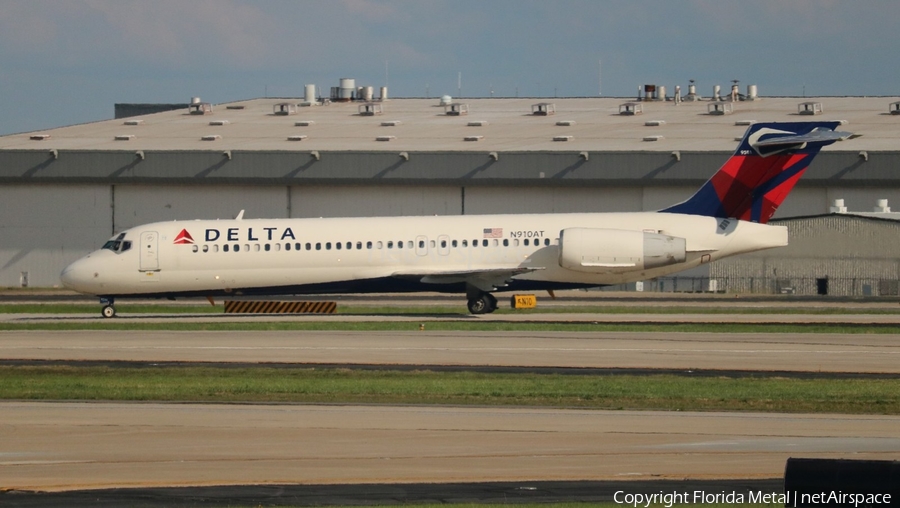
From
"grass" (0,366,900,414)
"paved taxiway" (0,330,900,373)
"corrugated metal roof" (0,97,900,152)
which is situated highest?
"corrugated metal roof" (0,97,900,152)

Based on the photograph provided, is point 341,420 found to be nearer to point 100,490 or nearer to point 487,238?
point 100,490

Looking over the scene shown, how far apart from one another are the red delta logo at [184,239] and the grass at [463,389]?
16835mm

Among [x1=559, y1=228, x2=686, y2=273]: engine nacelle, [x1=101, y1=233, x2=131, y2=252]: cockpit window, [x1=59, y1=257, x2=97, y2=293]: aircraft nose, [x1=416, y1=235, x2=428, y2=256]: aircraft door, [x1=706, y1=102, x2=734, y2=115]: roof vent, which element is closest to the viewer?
[x1=559, y1=228, x2=686, y2=273]: engine nacelle

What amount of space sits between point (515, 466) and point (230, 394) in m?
8.23

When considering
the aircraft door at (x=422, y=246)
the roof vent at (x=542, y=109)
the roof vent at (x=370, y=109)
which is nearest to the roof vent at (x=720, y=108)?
the roof vent at (x=542, y=109)

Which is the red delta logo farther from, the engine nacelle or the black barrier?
the black barrier

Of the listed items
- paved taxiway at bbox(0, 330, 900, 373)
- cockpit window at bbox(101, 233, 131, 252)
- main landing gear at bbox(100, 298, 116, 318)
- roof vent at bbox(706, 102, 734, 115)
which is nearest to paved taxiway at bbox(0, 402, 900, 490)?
paved taxiway at bbox(0, 330, 900, 373)

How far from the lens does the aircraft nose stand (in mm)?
41500

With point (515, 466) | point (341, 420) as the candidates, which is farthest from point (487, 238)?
point (515, 466)

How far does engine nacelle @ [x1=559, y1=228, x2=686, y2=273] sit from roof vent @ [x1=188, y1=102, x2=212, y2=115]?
45899mm

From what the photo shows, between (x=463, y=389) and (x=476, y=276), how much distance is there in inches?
727

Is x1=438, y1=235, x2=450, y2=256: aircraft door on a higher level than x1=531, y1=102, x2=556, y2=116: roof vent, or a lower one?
lower

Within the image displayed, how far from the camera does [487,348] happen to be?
28.9m

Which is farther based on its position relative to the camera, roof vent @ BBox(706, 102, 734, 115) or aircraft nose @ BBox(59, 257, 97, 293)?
→ roof vent @ BBox(706, 102, 734, 115)
